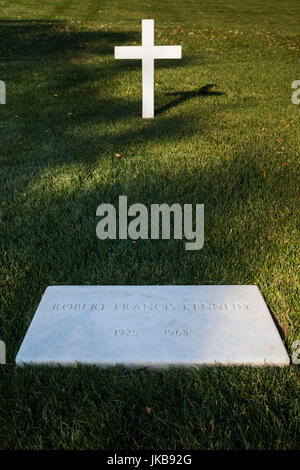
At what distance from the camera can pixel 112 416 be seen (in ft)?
5.43

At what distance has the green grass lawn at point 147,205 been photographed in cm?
165

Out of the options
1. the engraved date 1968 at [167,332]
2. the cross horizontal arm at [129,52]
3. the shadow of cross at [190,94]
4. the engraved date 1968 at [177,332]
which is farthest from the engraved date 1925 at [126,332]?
the shadow of cross at [190,94]

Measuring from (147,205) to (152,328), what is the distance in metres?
1.40

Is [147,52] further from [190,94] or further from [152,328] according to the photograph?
[152,328]

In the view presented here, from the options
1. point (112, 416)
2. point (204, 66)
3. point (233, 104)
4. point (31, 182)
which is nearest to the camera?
point (112, 416)

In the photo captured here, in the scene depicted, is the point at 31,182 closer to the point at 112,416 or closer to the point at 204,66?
the point at 112,416

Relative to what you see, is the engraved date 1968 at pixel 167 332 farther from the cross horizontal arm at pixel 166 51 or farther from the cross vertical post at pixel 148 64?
the cross horizontal arm at pixel 166 51

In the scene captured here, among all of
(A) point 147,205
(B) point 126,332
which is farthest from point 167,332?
(A) point 147,205

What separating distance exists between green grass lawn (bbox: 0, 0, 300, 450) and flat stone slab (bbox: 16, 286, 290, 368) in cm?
7

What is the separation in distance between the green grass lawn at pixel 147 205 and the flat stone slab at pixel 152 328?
0.22 feet

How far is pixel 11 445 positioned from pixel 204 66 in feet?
29.1

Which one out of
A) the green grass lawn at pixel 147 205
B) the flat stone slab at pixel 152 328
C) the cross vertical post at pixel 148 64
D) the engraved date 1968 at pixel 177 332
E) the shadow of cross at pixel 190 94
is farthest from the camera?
the shadow of cross at pixel 190 94
